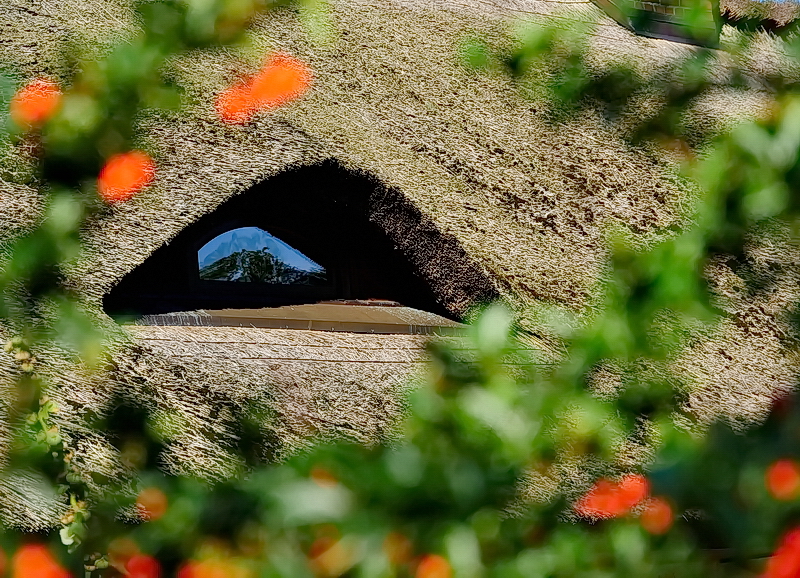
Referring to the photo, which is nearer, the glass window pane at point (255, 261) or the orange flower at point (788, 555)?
the orange flower at point (788, 555)

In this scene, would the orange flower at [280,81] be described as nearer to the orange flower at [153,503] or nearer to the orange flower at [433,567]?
the orange flower at [153,503]

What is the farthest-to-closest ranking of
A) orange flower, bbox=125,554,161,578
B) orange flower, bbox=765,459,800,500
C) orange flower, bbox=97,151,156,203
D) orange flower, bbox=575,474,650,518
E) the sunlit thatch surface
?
orange flower, bbox=97,151,156,203 → the sunlit thatch surface → orange flower, bbox=575,474,650,518 → orange flower, bbox=125,554,161,578 → orange flower, bbox=765,459,800,500

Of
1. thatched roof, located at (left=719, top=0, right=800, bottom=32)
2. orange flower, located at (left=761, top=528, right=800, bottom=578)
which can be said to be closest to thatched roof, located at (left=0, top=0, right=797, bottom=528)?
thatched roof, located at (left=719, top=0, right=800, bottom=32)

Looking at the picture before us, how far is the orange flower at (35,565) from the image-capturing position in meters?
1.15

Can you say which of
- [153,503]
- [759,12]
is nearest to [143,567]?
[153,503]

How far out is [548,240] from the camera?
2.48 meters

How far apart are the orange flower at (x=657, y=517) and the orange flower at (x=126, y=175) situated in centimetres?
133

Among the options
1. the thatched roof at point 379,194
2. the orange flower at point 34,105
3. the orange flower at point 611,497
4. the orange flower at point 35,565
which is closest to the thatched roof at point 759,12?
the thatched roof at point 379,194

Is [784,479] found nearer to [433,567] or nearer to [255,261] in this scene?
[433,567]

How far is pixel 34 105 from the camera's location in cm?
166

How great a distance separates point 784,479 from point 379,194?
166 cm

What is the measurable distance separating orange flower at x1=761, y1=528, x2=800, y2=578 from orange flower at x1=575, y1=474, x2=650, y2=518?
286 millimetres

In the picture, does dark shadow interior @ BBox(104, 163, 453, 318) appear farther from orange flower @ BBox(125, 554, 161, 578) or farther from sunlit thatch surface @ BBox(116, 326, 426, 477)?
orange flower @ BBox(125, 554, 161, 578)

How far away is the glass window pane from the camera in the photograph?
236 cm
